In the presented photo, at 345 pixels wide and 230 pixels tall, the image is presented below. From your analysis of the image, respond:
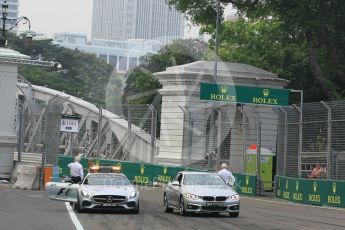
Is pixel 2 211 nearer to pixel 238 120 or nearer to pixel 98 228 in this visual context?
pixel 98 228

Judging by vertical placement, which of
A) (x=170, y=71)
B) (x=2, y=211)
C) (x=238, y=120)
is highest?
(x=170, y=71)

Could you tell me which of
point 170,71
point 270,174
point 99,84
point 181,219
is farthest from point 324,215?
point 99,84

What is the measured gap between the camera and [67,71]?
12294 cm

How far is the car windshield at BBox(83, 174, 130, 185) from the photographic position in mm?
21484

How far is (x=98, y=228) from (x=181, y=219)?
3648 mm

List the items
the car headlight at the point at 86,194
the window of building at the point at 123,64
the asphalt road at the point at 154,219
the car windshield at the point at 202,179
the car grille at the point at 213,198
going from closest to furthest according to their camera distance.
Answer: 1. the asphalt road at the point at 154,219
2. the car grille at the point at 213,198
3. the car headlight at the point at 86,194
4. the car windshield at the point at 202,179
5. the window of building at the point at 123,64

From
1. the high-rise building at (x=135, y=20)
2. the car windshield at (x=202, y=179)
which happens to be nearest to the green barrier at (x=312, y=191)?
the car windshield at (x=202, y=179)

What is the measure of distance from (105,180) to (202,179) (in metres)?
2.69

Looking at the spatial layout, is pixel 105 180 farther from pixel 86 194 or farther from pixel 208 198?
pixel 208 198

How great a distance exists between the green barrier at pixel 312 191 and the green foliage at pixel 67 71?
79.7m

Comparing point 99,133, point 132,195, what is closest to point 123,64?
point 99,133

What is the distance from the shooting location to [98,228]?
15.7 meters

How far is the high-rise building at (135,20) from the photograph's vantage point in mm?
125863

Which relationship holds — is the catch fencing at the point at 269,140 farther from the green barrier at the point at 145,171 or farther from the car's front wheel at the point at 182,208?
the car's front wheel at the point at 182,208
